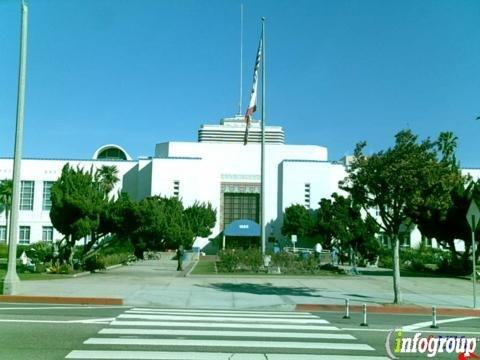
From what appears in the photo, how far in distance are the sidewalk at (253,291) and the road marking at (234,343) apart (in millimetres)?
6462

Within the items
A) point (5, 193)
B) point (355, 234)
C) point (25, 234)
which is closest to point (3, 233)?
point (25, 234)

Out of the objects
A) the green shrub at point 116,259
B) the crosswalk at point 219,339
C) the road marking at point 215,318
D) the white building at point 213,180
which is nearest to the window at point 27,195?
the white building at point 213,180

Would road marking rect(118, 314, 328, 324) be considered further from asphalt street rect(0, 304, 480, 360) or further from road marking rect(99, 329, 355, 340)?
road marking rect(99, 329, 355, 340)

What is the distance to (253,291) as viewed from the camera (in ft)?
70.2

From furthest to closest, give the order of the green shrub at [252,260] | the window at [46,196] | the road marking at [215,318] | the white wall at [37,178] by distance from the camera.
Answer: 1. the window at [46,196]
2. the white wall at [37,178]
3. the green shrub at [252,260]
4. the road marking at [215,318]

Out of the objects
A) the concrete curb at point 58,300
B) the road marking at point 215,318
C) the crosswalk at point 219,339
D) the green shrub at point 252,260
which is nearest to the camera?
the crosswalk at point 219,339

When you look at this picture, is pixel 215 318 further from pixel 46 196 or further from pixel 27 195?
pixel 27 195

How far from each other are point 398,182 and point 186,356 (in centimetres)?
1118

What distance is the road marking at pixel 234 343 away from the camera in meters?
9.79

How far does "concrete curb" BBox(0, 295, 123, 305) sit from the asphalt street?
110 centimetres

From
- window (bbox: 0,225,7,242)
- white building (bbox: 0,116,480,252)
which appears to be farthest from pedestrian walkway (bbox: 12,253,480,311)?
window (bbox: 0,225,7,242)

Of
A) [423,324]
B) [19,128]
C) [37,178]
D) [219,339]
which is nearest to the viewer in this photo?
[219,339]

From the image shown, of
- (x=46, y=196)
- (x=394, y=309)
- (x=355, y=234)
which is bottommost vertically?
(x=394, y=309)

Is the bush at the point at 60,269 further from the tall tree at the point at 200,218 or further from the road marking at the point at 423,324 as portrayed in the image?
the tall tree at the point at 200,218
